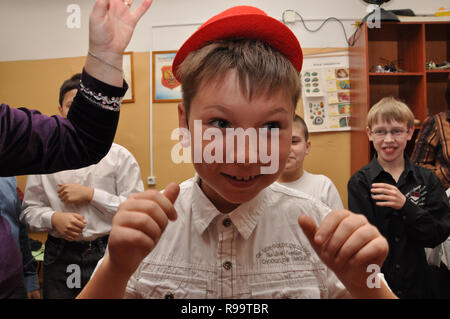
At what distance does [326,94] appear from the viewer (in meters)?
0.78

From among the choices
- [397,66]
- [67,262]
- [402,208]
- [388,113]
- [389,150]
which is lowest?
[67,262]

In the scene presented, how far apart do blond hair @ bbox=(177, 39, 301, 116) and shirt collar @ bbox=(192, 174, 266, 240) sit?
136 millimetres

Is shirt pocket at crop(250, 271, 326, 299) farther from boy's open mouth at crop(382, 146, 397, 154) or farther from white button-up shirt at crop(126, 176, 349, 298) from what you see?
boy's open mouth at crop(382, 146, 397, 154)

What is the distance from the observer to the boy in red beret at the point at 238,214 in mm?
250

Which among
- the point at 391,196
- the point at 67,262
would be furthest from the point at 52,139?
the point at 391,196

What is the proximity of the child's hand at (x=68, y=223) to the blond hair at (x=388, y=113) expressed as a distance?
2.61ft

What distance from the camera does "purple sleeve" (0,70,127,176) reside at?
0.36 meters

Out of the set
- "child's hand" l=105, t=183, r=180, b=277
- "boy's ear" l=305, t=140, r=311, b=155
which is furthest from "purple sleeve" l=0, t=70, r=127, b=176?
"boy's ear" l=305, t=140, r=311, b=155

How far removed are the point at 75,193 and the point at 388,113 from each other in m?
0.83

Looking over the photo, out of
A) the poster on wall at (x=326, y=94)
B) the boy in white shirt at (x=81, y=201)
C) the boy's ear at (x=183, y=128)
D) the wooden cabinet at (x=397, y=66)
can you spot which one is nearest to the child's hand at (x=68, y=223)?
the boy in white shirt at (x=81, y=201)

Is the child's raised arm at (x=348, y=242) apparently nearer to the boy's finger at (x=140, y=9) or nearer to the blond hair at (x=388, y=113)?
the boy's finger at (x=140, y=9)

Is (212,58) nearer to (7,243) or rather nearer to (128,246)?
(128,246)

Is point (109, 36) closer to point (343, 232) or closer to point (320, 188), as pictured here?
point (343, 232)
